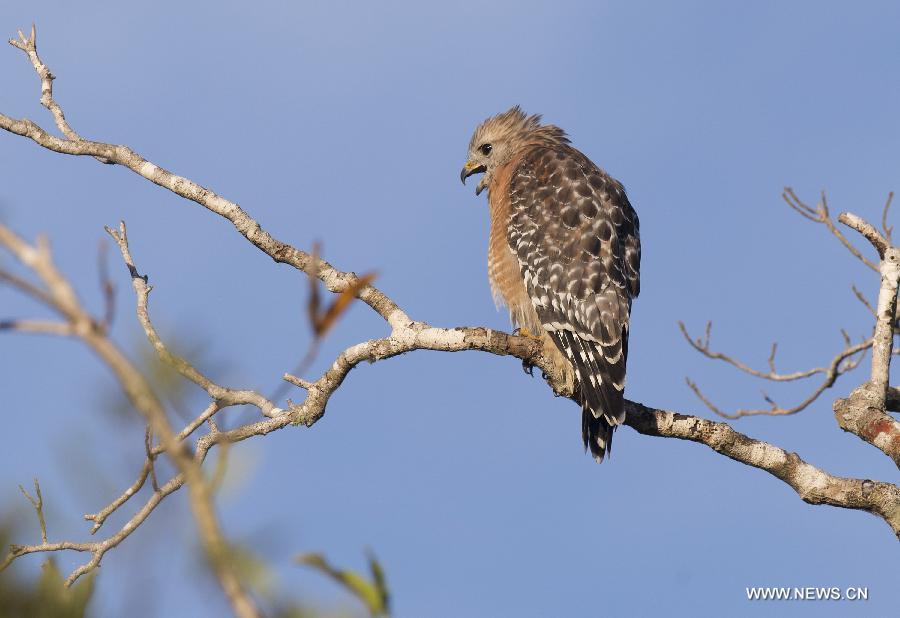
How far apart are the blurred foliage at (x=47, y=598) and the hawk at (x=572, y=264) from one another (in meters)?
5.21

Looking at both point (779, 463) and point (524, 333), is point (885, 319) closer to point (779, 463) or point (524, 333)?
point (779, 463)

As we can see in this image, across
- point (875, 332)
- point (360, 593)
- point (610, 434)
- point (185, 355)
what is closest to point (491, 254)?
point (610, 434)

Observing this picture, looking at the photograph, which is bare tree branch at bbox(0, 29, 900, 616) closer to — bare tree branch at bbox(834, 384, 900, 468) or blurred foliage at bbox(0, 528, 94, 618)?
bare tree branch at bbox(834, 384, 900, 468)

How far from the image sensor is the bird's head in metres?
10.0

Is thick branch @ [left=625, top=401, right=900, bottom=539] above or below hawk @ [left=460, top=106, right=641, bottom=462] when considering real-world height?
below

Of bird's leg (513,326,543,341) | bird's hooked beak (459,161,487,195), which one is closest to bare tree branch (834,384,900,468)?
bird's leg (513,326,543,341)

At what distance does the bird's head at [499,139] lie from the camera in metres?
10.0

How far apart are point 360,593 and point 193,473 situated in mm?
320

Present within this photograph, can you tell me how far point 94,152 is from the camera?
280 inches

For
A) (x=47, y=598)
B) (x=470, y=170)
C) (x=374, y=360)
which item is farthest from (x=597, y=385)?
(x=47, y=598)

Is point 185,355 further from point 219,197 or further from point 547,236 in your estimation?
point 547,236

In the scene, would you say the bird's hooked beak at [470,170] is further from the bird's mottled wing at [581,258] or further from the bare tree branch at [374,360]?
the bare tree branch at [374,360]

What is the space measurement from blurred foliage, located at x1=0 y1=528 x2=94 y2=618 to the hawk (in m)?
5.21

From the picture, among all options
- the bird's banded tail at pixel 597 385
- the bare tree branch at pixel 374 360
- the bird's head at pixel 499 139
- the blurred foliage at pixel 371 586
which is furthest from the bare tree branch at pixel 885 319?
the blurred foliage at pixel 371 586
